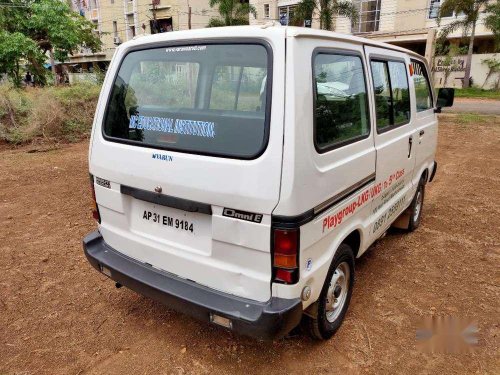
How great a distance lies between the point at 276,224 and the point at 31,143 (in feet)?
29.8

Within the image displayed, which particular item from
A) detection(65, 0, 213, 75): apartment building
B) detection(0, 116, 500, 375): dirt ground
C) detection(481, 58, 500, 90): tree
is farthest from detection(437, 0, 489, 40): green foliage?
detection(0, 116, 500, 375): dirt ground

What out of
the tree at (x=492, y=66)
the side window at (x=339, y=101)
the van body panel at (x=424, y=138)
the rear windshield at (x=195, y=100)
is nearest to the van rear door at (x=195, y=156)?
the rear windshield at (x=195, y=100)

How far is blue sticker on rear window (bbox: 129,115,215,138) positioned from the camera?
2139 millimetres

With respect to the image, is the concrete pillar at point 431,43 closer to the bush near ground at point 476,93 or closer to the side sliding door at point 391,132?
the bush near ground at point 476,93

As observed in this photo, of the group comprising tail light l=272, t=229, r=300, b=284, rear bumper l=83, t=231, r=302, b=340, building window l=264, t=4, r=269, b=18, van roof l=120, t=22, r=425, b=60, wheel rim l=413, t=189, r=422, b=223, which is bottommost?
wheel rim l=413, t=189, r=422, b=223

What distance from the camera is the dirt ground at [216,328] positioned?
245cm

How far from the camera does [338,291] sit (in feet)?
8.94

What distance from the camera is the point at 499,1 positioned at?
21.7 meters

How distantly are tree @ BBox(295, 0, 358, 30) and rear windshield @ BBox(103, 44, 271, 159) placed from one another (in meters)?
18.8

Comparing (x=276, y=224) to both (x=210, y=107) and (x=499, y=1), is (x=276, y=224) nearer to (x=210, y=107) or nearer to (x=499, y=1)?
(x=210, y=107)

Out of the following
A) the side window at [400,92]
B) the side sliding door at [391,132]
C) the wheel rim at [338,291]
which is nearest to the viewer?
the wheel rim at [338,291]

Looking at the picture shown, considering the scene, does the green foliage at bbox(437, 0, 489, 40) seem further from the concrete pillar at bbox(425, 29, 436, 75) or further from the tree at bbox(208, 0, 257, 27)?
the tree at bbox(208, 0, 257, 27)

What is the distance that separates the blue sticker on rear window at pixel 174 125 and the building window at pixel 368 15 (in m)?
28.8

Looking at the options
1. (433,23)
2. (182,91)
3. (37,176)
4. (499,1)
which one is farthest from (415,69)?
(433,23)
